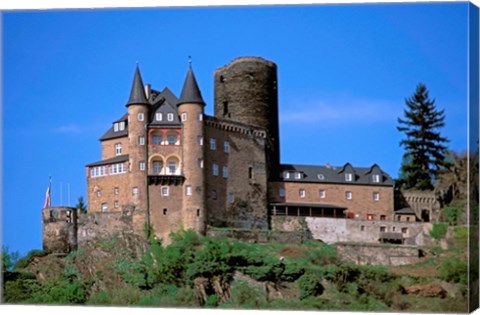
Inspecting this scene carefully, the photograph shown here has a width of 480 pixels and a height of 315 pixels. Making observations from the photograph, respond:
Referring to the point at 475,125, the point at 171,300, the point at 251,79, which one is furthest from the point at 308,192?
the point at 475,125

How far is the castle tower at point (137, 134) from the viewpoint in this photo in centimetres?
4250

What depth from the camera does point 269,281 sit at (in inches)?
1538

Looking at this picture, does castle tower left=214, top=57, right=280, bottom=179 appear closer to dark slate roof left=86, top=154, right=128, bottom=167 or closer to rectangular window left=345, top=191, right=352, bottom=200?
rectangular window left=345, top=191, right=352, bottom=200

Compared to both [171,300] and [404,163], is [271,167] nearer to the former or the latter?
[404,163]

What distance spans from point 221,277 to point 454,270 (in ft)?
24.9

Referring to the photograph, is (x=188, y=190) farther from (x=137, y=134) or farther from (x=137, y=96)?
(x=137, y=96)

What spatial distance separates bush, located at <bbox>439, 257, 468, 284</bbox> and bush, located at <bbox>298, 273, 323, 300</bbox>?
377cm

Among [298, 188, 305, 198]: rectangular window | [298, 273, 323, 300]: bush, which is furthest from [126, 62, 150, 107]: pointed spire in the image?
[298, 273, 323, 300]: bush

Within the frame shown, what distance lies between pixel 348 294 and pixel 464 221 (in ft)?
15.2

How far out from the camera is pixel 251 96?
156 ft

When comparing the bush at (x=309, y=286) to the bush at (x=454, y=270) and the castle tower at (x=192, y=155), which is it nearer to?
the bush at (x=454, y=270)

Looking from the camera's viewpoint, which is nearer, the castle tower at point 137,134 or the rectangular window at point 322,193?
the castle tower at point 137,134

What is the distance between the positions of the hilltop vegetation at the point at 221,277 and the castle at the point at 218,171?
5.85 ft

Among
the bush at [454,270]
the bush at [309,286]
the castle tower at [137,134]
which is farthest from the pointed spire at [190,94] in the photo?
the bush at [454,270]
